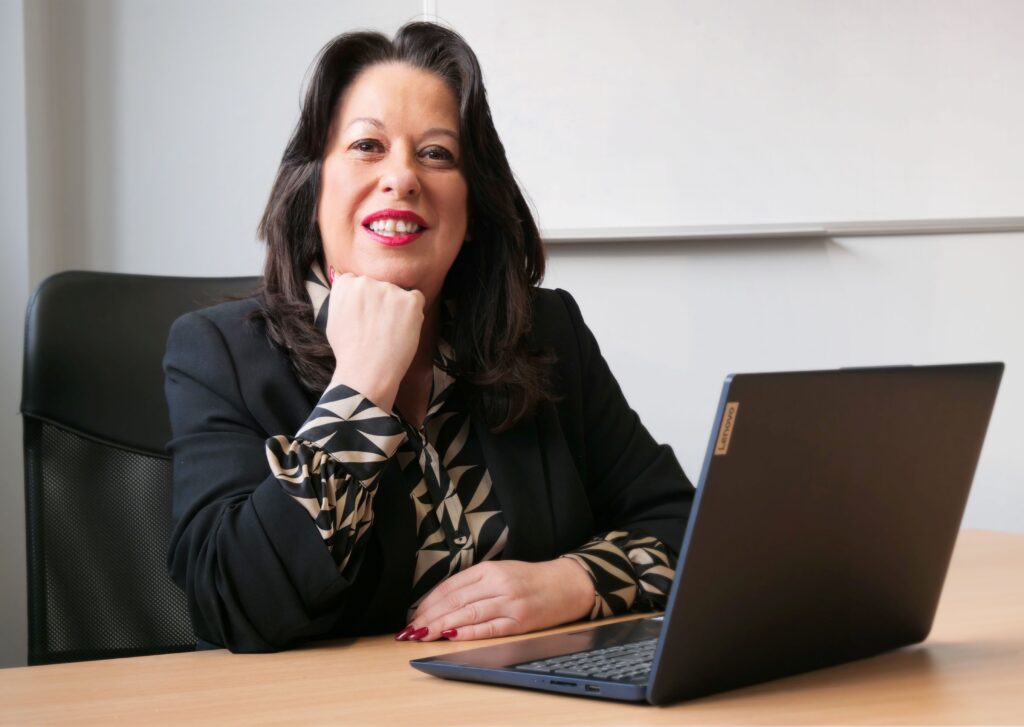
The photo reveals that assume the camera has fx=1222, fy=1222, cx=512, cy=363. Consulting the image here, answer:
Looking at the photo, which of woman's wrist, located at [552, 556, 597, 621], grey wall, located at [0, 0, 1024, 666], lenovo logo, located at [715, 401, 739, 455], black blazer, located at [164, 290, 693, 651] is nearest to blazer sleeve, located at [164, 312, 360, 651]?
black blazer, located at [164, 290, 693, 651]

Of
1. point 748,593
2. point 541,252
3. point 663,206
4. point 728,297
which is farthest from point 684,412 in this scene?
point 748,593

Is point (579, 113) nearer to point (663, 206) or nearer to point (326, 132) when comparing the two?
point (663, 206)

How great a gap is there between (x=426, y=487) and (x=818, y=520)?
61cm

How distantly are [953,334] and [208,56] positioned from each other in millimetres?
1733

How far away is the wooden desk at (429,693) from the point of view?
0.75 meters

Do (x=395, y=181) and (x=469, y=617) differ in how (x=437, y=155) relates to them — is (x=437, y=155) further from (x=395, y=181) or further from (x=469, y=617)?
(x=469, y=617)

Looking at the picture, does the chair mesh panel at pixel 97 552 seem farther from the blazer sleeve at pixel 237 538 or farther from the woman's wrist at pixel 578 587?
the woman's wrist at pixel 578 587

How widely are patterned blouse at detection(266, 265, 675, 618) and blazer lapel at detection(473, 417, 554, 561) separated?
0.7 inches

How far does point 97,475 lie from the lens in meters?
1.49

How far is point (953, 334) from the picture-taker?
2.65 metres

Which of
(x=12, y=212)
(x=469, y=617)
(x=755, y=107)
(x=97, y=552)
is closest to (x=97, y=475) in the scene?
(x=97, y=552)

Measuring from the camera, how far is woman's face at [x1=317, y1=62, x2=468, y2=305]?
4.56ft

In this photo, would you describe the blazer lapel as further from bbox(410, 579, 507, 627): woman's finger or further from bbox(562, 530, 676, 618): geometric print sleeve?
bbox(410, 579, 507, 627): woman's finger

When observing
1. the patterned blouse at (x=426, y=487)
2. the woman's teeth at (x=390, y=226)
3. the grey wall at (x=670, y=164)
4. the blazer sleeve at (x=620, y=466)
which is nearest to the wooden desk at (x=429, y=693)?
A: the patterned blouse at (x=426, y=487)
